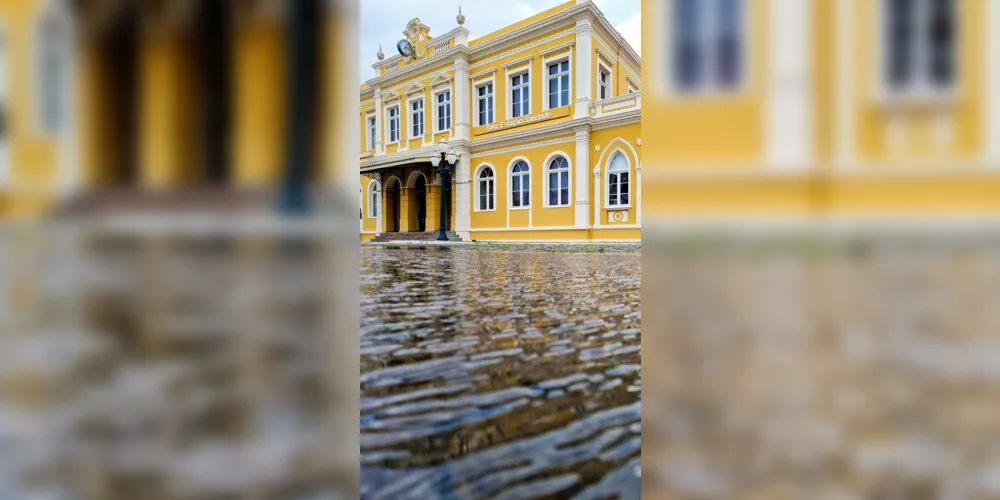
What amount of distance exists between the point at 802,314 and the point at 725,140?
80cm

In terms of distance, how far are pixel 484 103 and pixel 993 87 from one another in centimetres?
1151

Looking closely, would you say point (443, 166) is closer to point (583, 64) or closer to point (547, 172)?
point (547, 172)

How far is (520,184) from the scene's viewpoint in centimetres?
1165

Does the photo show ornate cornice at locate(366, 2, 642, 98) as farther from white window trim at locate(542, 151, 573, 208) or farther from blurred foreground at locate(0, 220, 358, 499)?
blurred foreground at locate(0, 220, 358, 499)

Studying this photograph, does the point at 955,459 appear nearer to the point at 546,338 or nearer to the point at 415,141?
the point at 546,338

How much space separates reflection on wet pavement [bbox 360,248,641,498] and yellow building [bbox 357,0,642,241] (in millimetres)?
8602

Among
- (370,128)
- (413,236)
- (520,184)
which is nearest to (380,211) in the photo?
(413,236)

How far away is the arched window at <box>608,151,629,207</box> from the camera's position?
1016 centimetres

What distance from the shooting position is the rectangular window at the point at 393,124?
45.0 ft

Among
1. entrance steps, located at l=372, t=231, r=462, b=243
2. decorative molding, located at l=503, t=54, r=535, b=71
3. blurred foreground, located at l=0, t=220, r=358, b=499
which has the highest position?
decorative molding, located at l=503, t=54, r=535, b=71

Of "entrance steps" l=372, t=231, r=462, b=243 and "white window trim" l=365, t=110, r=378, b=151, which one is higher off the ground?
"white window trim" l=365, t=110, r=378, b=151

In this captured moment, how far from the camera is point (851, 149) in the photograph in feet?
4.91

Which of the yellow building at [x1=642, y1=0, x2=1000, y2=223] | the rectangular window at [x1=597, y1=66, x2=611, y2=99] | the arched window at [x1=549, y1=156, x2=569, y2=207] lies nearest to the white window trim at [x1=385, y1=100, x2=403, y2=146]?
the arched window at [x1=549, y1=156, x2=569, y2=207]

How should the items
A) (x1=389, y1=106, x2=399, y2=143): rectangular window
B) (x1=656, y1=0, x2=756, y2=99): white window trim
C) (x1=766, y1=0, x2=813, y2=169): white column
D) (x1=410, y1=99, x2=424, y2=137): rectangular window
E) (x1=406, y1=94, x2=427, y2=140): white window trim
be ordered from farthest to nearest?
(x1=389, y1=106, x2=399, y2=143): rectangular window → (x1=410, y1=99, x2=424, y2=137): rectangular window → (x1=406, y1=94, x2=427, y2=140): white window trim → (x1=766, y1=0, x2=813, y2=169): white column → (x1=656, y1=0, x2=756, y2=99): white window trim
